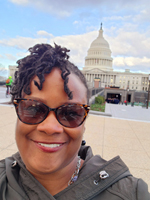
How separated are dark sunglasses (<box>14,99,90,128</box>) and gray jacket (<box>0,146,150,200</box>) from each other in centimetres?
45

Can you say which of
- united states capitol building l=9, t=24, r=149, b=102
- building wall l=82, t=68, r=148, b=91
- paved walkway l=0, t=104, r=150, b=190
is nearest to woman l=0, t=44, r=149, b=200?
paved walkway l=0, t=104, r=150, b=190

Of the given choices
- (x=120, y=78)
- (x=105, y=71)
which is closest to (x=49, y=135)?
(x=105, y=71)

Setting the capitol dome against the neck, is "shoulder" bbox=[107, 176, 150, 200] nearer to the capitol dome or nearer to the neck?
the neck

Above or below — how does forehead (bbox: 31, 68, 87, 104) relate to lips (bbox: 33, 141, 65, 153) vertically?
above

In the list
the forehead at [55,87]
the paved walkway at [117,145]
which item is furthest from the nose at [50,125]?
the paved walkway at [117,145]

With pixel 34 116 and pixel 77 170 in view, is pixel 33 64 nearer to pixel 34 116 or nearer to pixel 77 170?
pixel 34 116

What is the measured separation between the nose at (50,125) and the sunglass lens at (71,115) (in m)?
0.04

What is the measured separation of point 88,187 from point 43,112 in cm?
66

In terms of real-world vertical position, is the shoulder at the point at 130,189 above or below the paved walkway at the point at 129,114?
above

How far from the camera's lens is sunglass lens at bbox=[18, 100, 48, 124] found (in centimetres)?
107

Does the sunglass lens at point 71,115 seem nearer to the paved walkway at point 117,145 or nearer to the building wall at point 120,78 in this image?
the paved walkway at point 117,145

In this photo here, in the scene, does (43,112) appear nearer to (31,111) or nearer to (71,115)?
(31,111)

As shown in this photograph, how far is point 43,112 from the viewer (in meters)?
1.07

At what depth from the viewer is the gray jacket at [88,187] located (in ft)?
A: 3.55
